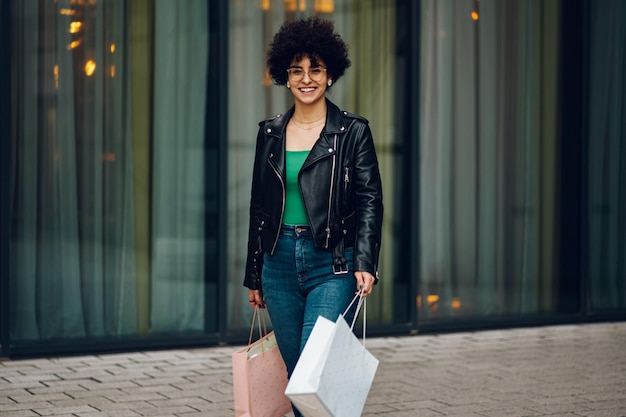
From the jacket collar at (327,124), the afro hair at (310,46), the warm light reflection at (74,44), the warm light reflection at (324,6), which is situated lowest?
the jacket collar at (327,124)

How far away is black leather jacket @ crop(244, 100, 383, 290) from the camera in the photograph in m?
4.74

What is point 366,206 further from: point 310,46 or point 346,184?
point 310,46

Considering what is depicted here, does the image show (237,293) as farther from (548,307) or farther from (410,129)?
(548,307)

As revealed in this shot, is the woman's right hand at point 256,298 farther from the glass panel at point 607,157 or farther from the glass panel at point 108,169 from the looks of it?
the glass panel at point 607,157

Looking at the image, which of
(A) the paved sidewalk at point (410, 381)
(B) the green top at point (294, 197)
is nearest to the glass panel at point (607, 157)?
(A) the paved sidewalk at point (410, 381)

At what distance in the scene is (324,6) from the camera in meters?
9.38

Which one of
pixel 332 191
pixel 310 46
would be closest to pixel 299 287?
pixel 332 191

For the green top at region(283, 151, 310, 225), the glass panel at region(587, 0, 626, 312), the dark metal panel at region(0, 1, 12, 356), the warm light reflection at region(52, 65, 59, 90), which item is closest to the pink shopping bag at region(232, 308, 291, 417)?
the green top at region(283, 151, 310, 225)

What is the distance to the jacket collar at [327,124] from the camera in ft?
15.9

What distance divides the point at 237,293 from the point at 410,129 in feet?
6.83

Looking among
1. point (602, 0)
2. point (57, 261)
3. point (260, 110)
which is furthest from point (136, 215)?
point (602, 0)

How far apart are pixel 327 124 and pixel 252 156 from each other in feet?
14.1

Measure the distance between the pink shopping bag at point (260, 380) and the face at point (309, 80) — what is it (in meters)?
1.04

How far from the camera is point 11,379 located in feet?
24.3
